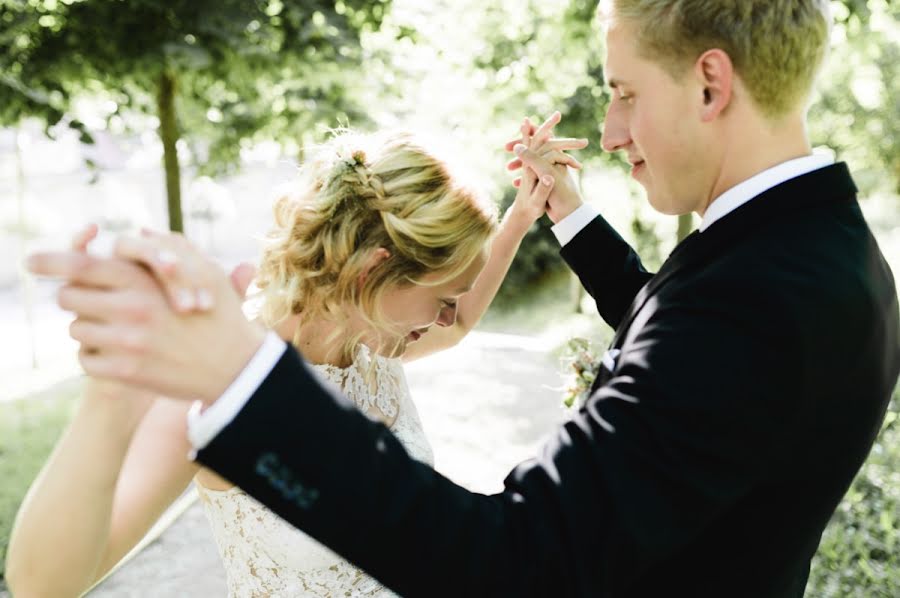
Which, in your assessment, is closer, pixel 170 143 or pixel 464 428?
pixel 170 143

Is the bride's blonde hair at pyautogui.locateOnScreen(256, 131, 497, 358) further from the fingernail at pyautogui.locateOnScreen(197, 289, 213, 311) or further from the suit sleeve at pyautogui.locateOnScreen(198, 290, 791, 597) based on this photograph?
the fingernail at pyautogui.locateOnScreen(197, 289, 213, 311)

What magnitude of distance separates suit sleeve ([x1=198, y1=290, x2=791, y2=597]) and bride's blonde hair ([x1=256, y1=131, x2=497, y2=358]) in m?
1.25

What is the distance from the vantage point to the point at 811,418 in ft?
3.89

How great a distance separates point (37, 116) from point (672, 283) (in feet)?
19.2

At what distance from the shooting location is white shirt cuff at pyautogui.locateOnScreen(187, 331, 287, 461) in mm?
927

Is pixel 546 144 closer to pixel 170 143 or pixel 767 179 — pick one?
pixel 767 179

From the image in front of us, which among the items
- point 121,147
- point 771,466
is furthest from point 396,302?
point 121,147

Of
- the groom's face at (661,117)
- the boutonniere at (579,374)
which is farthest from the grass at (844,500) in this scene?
the groom's face at (661,117)

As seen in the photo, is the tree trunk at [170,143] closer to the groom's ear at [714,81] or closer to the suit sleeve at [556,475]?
the groom's ear at [714,81]

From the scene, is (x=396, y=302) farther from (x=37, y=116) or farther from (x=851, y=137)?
(x=851, y=137)

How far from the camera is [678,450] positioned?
1.09 meters

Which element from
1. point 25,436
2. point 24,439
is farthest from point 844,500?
point 25,436

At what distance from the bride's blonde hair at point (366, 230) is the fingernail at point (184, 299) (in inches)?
57.8

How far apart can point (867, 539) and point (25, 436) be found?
315 inches
